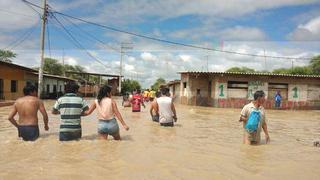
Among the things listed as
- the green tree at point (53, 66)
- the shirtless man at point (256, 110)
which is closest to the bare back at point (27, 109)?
the shirtless man at point (256, 110)

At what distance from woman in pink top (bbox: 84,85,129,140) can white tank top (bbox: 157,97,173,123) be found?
10.2 feet

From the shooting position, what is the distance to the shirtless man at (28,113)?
8406 millimetres

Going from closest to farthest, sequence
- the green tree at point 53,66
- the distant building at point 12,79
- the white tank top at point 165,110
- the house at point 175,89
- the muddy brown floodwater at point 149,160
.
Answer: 1. the muddy brown floodwater at point 149,160
2. the white tank top at point 165,110
3. the distant building at point 12,79
4. the house at point 175,89
5. the green tree at point 53,66

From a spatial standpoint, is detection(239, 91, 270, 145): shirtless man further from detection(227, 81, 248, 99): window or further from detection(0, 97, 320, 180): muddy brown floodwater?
detection(227, 81, 248, 99): window

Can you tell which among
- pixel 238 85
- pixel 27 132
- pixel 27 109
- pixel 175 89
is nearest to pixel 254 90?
pixel 238 85

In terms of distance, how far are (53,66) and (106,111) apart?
76.2 metres

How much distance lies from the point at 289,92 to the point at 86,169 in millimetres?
27947

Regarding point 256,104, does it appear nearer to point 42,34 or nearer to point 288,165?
point 288,165

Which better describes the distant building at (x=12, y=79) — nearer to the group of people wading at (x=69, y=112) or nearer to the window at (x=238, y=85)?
the window at (x=238, y=85)

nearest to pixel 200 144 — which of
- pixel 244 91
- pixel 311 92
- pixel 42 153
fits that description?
pixel 42 153

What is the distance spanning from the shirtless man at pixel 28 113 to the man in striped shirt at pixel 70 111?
1.29 feet

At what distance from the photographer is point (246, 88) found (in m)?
31.9

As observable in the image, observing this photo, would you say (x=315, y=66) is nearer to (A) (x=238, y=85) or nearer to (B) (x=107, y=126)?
(A) (x=238, y=85)

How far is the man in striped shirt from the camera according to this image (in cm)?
833
